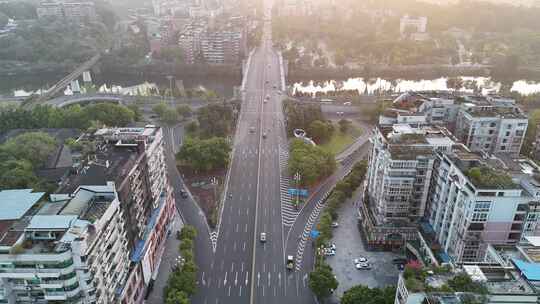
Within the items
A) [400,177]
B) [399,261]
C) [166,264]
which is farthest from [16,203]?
[399,261]

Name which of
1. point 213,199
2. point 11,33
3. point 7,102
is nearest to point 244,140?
point 213,199

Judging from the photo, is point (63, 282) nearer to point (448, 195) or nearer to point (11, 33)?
point (448, 195)

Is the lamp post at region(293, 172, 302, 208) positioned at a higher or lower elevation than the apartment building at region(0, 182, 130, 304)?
lower

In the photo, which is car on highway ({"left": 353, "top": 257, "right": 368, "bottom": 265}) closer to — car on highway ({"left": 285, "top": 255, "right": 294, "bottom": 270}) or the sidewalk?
car on highway ({"left": 285, "top": 255, "right": 294, "bottom": 270})

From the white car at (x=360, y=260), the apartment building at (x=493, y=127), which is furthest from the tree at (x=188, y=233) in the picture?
the apartment building at (x=493, y=127)

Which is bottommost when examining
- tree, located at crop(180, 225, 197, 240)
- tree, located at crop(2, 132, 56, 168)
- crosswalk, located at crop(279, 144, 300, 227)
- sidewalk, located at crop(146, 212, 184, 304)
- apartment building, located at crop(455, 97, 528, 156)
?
sidewalk, located at crop(146, 212, 184, 304)

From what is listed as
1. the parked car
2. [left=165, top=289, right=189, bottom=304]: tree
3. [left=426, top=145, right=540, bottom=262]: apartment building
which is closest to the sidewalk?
[left=165, top=289, right=189, bottom=304]: tree
